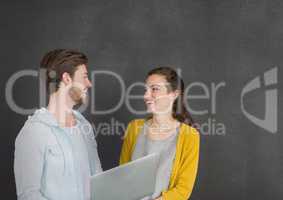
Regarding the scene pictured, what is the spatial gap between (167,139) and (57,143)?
2.10 feet

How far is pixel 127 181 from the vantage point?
1.68m

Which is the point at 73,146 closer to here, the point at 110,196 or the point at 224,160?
the point at 110,196

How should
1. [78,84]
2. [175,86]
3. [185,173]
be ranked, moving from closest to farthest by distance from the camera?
Result: [78,84] < [185,173] < [175,86]

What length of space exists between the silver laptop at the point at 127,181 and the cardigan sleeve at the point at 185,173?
188mm

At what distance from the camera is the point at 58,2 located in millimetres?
3002

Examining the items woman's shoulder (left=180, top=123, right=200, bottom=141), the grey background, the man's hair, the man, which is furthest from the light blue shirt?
the grey background

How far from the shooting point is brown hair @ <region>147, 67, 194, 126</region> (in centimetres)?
221

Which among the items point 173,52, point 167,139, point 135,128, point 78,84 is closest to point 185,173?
point 167,139

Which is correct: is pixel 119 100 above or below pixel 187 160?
above

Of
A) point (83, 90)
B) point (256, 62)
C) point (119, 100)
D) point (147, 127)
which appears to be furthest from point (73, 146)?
point (256, 62)

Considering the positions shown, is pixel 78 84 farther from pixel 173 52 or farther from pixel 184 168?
pixel 173 52

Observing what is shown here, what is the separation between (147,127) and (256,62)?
46.6 inches

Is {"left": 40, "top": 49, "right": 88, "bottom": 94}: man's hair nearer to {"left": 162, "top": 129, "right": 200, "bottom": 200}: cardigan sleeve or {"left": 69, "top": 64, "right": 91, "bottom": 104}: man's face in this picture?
{"left": 69, "top": 64, "right": 91, "bottom": 104}: man's face

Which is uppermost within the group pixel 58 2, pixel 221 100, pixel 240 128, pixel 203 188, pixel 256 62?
pixel 58 2
